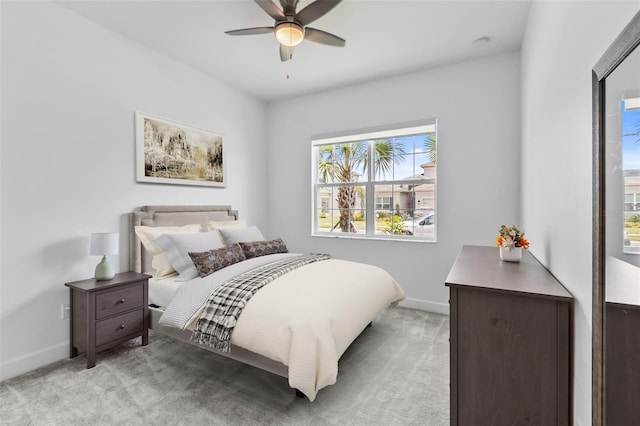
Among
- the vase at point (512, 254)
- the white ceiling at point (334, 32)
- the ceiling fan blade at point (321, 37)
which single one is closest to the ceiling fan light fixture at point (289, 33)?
the ceiling fan blade at point (321, 37)

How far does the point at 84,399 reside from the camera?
1.95m

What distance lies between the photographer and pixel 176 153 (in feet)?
11.2

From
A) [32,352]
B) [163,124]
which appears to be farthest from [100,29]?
[32,352]

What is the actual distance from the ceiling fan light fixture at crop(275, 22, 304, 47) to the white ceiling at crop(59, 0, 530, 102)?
280 mm

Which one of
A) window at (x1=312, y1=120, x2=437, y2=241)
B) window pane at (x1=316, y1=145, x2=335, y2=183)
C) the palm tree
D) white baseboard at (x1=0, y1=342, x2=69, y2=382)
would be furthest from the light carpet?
A: window pane at (x1=316, y1=145, x2=335, y2=183)

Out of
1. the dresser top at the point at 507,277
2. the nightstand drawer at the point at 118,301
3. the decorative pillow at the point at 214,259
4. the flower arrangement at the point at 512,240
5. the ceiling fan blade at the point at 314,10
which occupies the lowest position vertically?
the nightstand drawer at the point at 118,301

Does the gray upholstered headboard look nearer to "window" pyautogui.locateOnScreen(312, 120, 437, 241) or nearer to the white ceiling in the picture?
"window" pyautogui.locateOnScreen(312, 120, 437, 241)

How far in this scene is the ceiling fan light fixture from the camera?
7.50 ft

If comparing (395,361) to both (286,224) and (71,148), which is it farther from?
(71,148)

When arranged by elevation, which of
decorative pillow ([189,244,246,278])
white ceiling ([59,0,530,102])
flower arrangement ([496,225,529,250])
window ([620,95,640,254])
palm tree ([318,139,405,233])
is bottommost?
decorative pillow ([189,244,246,278])

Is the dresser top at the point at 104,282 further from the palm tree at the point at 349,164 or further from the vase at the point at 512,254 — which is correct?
the vase at the point at 512,254

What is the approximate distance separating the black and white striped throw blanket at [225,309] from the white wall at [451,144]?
6.71 ft

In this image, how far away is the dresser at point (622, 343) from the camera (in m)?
0.73

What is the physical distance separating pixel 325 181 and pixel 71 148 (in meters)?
2.91
